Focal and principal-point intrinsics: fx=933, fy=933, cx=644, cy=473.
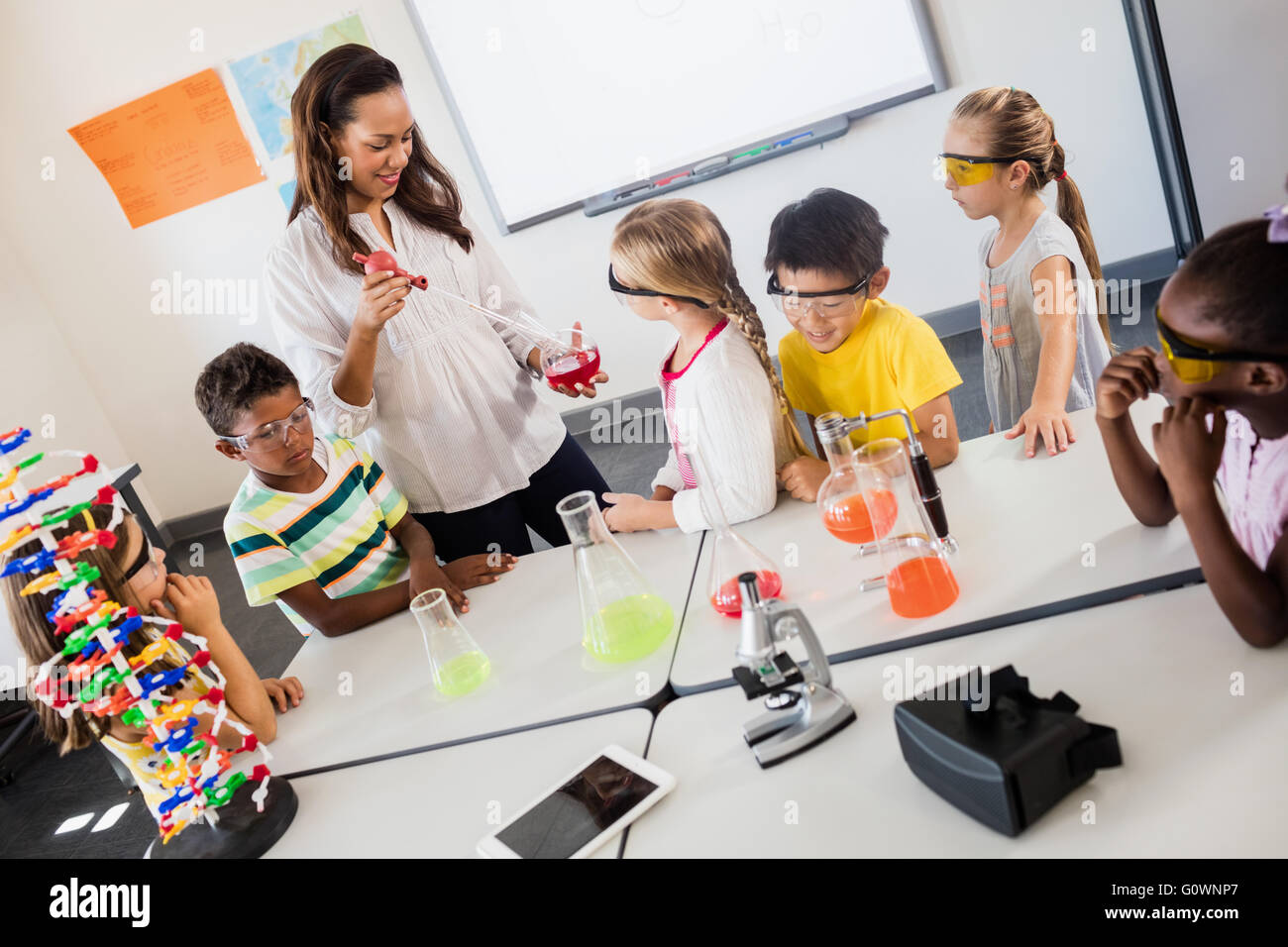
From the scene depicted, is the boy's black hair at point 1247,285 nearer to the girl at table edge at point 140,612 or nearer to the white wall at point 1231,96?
the girl at table edge at point 140,612

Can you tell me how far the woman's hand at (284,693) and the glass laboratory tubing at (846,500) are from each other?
0.96m

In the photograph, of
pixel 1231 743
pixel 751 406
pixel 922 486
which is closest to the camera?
pixel 1231 743

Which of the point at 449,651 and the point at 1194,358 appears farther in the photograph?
the point at 449,651

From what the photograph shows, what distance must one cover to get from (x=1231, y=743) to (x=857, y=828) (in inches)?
14.8

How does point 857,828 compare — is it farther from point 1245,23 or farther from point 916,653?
point 1245,23

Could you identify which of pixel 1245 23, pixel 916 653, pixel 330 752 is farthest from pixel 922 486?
pixel 1245 23

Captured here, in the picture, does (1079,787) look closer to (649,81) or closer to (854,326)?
(854,326)

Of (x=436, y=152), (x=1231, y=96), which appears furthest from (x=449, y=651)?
(x=1231, y=96)

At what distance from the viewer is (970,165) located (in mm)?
2043

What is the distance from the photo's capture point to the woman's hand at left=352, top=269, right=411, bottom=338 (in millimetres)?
1701

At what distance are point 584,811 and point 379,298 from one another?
3.33ft

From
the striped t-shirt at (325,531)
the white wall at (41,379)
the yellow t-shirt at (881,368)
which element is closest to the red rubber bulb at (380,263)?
the striped t-shirt at (325,531)

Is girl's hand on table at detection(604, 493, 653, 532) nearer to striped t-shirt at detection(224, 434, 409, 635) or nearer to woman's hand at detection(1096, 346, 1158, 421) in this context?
striped t-shirt at detection(224, 434, 409, 635)

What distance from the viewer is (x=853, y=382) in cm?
186
